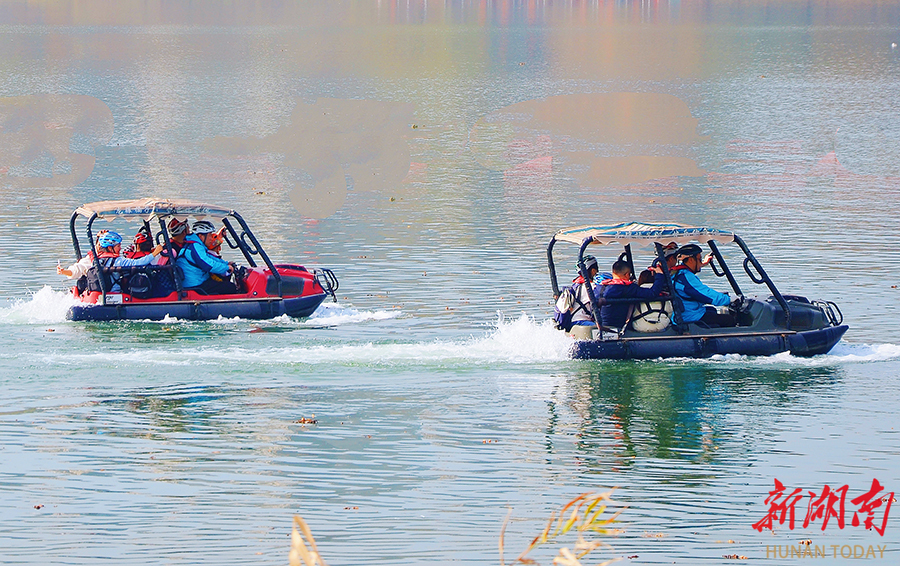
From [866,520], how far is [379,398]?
6.23m

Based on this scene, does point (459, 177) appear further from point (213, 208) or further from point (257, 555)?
point (257, 555)

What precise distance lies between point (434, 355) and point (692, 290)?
3541 millimetres

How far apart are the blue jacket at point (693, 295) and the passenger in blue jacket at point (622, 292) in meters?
0.30

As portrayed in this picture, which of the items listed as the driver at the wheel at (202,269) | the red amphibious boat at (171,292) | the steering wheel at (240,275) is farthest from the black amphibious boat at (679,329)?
the driver at the wheel at (202,269)

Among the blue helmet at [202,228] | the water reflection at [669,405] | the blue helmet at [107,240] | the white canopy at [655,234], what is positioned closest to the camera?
the water reflection at [669,405]

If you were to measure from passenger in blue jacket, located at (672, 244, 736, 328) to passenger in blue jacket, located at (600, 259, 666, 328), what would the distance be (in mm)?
307

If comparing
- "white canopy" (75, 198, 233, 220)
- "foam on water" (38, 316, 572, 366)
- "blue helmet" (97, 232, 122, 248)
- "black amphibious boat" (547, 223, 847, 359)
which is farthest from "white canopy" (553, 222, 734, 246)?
"blue helmet" (97, 232, 122, 248)

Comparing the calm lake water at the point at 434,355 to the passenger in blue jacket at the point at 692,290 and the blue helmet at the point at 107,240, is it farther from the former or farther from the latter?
the blue helmet at the point at 107,240

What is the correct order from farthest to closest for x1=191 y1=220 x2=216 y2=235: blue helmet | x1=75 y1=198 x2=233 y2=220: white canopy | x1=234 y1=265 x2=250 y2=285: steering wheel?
x1=191 y1=220 x2=216 y2=235: blue helmet → x1=234 y1=265 x2=250 y2=285: steering wheel → x1=75 y1=198 x2=233 y2=220: white canopy

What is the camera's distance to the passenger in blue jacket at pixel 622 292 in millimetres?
18125

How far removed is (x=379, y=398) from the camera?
16594 millimetres

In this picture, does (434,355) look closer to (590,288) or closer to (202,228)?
(590,288)

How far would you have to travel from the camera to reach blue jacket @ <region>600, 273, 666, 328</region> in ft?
59.5

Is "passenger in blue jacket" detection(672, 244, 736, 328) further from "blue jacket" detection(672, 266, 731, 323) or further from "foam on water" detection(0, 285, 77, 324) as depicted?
"foam on water" detection(0, 285, 77, 324)
